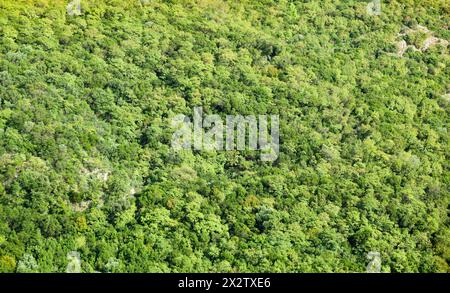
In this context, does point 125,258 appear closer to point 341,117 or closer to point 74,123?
point 74,123

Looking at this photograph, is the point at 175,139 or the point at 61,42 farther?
the point at 61,42

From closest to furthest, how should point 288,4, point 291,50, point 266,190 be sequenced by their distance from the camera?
1. point 266,190
2. point 291,50
3. point 288,4

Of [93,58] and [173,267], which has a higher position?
[93,58]

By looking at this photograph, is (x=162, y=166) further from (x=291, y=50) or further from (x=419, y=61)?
(x=419, y=61)

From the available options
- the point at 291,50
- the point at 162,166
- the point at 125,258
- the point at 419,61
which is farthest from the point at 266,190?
the point at 419,61
